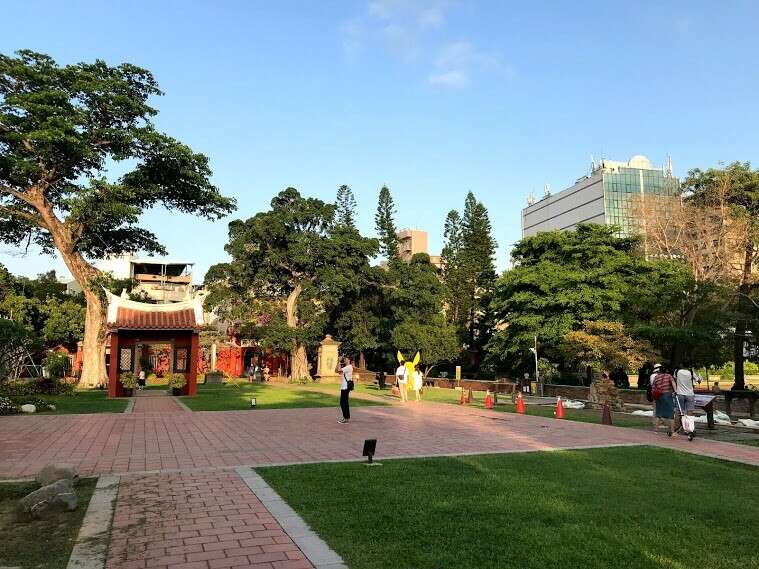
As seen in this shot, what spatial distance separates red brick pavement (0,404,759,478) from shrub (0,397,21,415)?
1.35m

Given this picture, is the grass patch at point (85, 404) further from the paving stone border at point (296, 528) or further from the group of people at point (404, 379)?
the paving stone border at point (296, 528)

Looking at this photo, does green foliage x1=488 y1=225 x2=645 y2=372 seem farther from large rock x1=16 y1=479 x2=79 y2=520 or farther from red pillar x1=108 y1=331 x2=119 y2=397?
large rock x1=16 y1=479 x2=79 y2=520

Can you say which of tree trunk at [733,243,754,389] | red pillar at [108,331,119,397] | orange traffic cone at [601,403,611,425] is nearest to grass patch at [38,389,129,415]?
red pillar at [108,331,119,397]

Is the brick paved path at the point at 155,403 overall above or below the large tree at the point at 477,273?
below

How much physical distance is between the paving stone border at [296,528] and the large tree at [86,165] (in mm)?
21439

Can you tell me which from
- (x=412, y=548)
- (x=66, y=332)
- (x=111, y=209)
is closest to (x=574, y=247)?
(x=111, y=209)

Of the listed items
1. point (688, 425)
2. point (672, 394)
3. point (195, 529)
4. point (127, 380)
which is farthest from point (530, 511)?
point (127, 380)

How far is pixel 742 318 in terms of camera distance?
2441 centimetres

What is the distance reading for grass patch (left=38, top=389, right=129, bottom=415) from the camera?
16516mm

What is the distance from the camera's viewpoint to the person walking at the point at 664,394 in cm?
1275

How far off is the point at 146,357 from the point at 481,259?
2863 cm

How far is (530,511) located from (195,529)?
10.8ft

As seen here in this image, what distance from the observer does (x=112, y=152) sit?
26.6 metres

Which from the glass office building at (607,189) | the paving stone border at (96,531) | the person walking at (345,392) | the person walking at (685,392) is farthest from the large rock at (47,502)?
the glass office building at (607,189)
